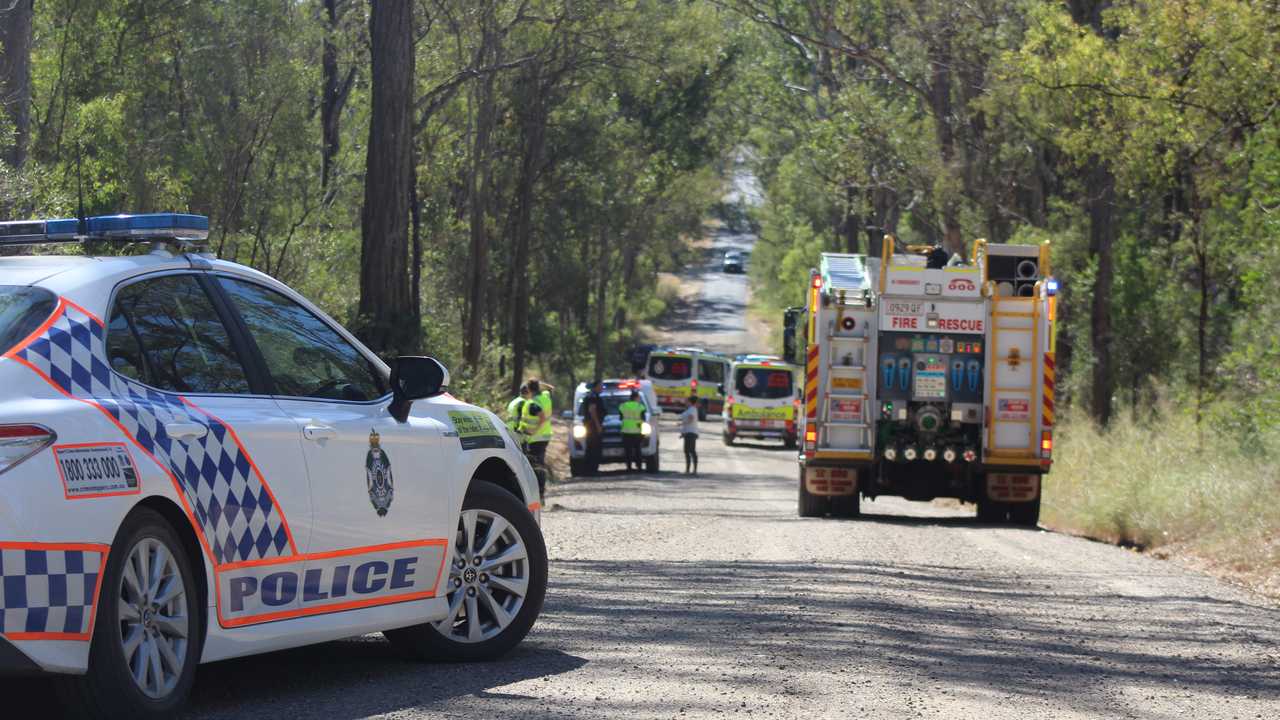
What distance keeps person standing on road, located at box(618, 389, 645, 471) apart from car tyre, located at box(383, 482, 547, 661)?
23.0 meters

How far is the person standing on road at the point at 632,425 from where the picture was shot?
102 ft

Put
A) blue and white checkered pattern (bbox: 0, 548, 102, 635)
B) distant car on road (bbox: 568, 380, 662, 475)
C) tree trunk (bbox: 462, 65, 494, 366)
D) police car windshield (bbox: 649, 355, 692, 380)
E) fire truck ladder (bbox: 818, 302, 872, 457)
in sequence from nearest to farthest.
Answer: blue and white checkered pattern (bbox: 0, 548, 102, 635) < fire truck ladder (bbox: 818, 302, 872, 457) < distant car on road (bbox: 568, 380, 662, 475) < tree trunk (bbox: 462, 65, 494, 366) < police car windshield (bbox: 649, 355, 692, 380)

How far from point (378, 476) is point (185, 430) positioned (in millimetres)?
1252

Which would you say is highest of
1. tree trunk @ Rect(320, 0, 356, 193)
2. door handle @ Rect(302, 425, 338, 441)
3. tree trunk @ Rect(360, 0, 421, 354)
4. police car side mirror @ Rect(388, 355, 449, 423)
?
tree trunk @ Rect(320, 0, 356, 193)

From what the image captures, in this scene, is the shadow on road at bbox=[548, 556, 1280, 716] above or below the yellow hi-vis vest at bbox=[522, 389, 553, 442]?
below

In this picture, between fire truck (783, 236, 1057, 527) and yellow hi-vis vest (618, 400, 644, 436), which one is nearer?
fire truck (783, 236, 1057, 527)

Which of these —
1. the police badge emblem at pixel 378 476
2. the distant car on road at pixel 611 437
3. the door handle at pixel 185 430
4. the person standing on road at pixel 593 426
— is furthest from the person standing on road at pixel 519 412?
the door handle at pixel 185 430

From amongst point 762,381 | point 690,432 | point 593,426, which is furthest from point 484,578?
point 762,381

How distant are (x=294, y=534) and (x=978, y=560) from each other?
30.7 ft

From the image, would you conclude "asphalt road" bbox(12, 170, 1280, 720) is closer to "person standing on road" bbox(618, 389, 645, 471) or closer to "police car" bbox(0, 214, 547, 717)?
"police car" bbox(0, 214, 547, 717)

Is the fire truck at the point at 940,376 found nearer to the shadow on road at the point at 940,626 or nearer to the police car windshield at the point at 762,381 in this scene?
the shadow on road at the point at 940,626

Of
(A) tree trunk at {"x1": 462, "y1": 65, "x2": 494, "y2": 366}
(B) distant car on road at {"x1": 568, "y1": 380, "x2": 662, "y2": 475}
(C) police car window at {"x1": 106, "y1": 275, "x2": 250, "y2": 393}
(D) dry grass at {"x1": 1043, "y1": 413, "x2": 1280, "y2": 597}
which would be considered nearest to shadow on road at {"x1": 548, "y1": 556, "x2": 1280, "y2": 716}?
(C) police car window at {"x1": 106, "y1": 275, "x2": 250, "y2": 393}

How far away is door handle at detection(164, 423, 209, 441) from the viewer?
5.82m

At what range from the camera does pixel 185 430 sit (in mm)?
5891
